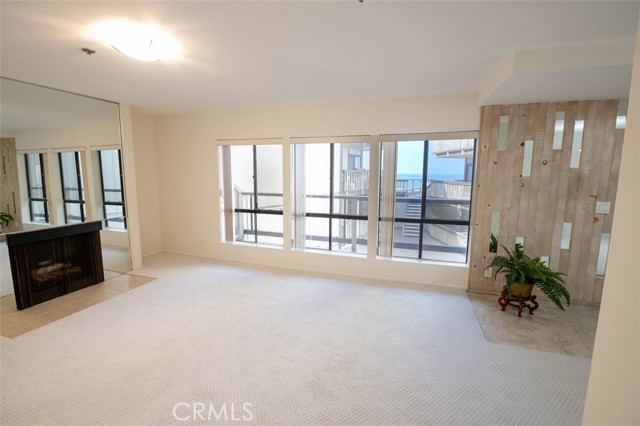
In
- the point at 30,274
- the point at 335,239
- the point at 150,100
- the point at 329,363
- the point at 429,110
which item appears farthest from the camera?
the point at 335,239

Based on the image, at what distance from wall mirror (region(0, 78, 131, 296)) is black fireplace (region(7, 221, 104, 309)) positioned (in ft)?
0.33

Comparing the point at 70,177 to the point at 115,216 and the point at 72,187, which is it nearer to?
the point at 72,187

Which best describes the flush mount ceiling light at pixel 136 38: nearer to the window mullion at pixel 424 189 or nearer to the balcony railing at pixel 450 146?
the window mullion at pixel 424 189

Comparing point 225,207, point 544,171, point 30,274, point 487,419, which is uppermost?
point 544,171

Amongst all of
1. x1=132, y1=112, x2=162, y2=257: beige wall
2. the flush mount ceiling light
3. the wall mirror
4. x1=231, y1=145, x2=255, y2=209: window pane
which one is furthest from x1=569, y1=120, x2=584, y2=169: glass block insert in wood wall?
x1=132, y1=112, x2=162, y2=257: beige wall

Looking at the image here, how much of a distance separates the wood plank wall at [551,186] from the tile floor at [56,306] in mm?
4717

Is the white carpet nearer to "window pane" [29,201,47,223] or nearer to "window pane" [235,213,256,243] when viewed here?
"window pane" [29,201,47,223]

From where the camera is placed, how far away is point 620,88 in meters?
2.76

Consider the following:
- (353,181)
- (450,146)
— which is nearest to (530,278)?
(450,146)

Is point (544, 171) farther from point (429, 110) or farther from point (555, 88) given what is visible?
point (429, 110)

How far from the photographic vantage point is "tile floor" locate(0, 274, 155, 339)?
292 centimetres

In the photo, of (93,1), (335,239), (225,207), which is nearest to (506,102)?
(335,239)

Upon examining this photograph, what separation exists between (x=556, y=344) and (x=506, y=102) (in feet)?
8.48

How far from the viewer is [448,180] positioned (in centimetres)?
407
